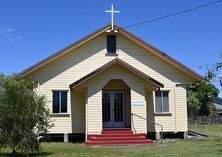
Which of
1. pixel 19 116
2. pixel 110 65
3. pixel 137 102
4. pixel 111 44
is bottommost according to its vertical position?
pixel 19 116

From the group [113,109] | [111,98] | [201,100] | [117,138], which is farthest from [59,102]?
[201,100]

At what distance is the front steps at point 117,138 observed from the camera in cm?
2611

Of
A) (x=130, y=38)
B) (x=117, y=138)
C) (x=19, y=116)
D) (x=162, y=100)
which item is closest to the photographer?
(x=19, y=116)

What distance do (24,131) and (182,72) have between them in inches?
578

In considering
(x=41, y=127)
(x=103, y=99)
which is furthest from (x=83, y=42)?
(x=41, y=127)

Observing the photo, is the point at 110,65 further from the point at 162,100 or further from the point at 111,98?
the point at 162,100

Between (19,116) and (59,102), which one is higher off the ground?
(59,102)

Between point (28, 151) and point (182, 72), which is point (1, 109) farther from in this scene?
point (182, 72)

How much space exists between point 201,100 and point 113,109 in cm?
5122

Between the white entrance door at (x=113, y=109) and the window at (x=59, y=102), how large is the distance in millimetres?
2531

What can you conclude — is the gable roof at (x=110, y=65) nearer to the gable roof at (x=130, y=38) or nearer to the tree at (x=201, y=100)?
the gable roof at (x=130, y=38)

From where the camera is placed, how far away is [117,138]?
26.5 meters

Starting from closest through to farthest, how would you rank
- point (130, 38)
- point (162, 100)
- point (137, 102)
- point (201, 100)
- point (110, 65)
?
1. point (110, 65)
2. point (137, 102)
3. point (130, 38)
4. point (162, 100)
5. point (201, 100)

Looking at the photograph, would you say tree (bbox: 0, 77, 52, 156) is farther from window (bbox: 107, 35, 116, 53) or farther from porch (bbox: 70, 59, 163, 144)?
window (bbox: 107, 35, 116, 53)
